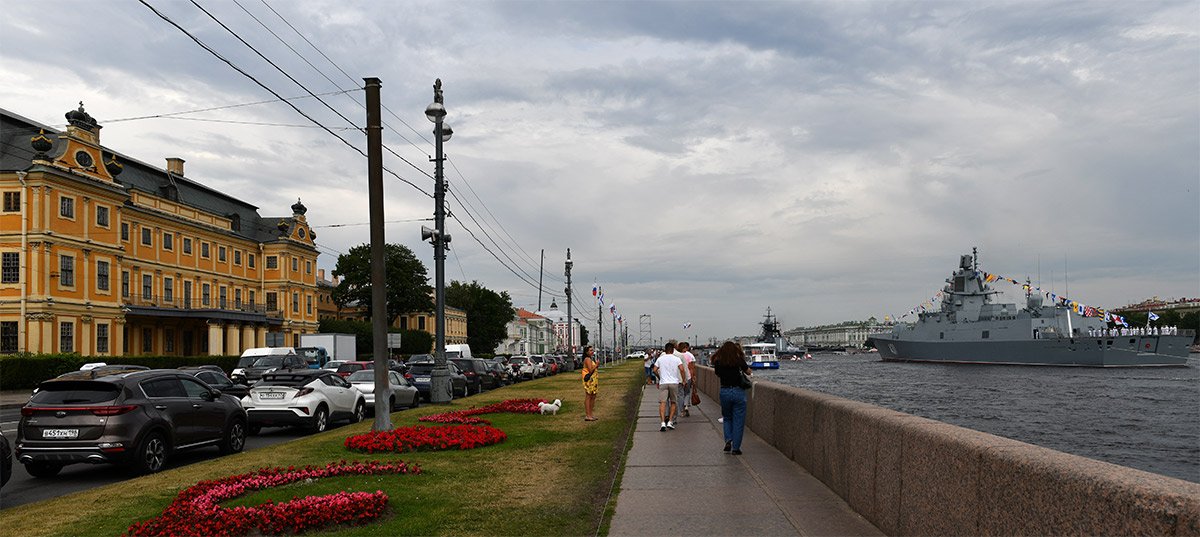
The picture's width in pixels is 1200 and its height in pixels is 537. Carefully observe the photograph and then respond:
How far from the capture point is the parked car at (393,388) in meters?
25.0

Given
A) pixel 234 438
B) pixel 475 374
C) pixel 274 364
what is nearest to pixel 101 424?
pixel 234 438

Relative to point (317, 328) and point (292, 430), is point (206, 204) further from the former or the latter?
point (292, 430)

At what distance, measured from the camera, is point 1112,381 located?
71.2 metres

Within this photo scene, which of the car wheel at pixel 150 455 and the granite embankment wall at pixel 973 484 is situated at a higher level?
the granite embankment wall at pixel 973 484

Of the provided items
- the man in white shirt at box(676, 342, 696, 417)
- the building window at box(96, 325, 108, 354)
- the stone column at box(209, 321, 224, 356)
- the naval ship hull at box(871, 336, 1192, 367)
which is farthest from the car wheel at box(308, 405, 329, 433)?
the naval ship hull at box(871, 336, 1192, 367)

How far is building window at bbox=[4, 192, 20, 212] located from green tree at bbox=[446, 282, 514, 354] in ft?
293

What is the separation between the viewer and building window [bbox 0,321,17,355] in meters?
47.7

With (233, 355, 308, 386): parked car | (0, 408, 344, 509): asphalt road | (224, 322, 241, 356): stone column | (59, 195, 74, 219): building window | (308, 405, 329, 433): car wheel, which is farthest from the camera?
(224, 322, 241, 356): stone column

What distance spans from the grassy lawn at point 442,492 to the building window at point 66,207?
43.9 m

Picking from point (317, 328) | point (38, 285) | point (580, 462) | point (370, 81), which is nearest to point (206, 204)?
point (317, 328)

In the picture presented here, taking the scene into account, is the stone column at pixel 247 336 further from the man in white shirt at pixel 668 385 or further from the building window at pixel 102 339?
the man in white shirt at pixel 668 385

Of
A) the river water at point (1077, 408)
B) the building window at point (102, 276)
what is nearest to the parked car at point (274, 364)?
the building window at point (102, 276)

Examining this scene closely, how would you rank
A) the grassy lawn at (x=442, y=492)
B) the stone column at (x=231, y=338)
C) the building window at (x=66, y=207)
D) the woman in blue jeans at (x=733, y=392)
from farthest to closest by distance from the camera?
the stone column at (x=231, y=338)
the building window at (x=66, y=207)
the woman in blue jeans at (x=733, y=392)
the grassy lawn at (x=442, y=492)

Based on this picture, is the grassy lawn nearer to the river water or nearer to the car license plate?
the car license plate
